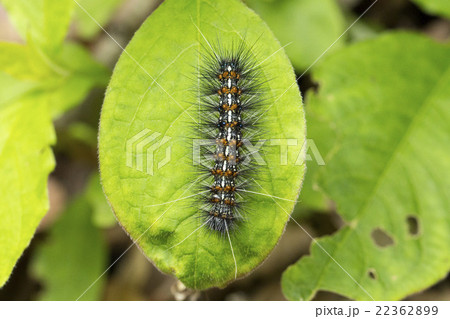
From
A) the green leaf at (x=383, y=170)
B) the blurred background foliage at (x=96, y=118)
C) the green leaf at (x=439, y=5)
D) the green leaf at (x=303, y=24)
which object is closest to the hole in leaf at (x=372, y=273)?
the green leaf at (x=383, y=170)

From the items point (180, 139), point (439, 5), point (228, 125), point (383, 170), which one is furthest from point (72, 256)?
point (439, 5)

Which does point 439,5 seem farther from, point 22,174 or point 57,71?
point 22,174

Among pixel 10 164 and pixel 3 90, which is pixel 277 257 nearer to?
pixel 10 164

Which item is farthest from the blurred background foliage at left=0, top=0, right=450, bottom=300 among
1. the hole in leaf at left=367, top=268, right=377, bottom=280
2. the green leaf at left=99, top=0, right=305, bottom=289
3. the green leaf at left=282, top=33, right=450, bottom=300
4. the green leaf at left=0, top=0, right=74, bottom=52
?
the green leaf at left=99, top=0, right=305, bottom=289
